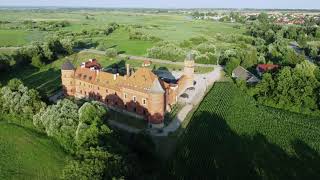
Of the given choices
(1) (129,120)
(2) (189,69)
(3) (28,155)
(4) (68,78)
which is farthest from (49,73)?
(3) (28,155)

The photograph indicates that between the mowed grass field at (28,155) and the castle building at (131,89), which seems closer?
the mowed grass field at (28,155)

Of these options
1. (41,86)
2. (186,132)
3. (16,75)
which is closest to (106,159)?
(186,132)

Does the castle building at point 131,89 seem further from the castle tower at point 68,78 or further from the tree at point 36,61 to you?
the tree at point 36,61

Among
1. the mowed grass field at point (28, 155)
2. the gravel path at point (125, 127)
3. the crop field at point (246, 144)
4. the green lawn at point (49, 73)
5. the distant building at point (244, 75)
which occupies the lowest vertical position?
the green lawn at point (49, 73)

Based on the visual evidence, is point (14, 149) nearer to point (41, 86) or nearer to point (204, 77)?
point (41, 86)

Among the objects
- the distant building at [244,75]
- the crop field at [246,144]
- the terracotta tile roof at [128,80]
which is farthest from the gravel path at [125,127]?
the distant building at [244,75]

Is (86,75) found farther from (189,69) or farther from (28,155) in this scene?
(28,155)
